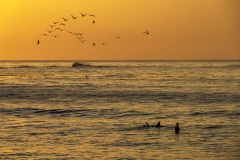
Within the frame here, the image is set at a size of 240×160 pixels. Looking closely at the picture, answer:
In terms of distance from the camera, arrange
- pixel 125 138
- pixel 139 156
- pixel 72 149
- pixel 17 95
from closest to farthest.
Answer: pixel 139 156 → pixel 72 149 → pixel 125 138 → pixel 17 95

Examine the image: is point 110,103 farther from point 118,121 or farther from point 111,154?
point 111,154

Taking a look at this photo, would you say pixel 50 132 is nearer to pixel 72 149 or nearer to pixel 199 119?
pixel 72 149

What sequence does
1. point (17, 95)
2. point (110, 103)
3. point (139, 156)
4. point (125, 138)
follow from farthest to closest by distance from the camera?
point (17, 95) → point (110, 103) → point (125, 138) → point (139, 156)

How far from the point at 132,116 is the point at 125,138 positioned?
488 inches

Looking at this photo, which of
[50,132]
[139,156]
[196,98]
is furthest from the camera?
[196,98]

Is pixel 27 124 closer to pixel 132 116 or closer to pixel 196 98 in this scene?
pixel 132 116

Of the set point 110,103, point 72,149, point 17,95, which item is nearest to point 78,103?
point 110,103

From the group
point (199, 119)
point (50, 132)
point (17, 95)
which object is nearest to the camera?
point (50, 132)

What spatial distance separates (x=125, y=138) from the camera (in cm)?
3366

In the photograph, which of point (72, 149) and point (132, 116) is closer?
point (72, 149)

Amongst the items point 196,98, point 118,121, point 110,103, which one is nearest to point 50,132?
point 118,121

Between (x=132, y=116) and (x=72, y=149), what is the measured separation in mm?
16364

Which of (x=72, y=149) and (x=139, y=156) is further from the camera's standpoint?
(x=72, y=149)

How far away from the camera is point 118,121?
1667 inches
